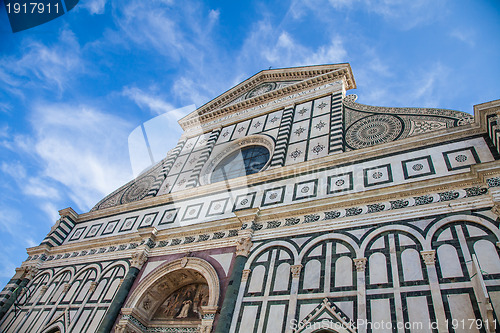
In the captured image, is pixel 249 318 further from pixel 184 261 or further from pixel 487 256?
pixel 487 256

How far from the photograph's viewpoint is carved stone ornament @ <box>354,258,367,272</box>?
22.3 ft

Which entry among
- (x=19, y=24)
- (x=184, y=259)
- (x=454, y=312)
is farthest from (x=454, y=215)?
(x=19, y=24)

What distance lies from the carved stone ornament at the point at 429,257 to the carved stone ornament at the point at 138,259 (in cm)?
725

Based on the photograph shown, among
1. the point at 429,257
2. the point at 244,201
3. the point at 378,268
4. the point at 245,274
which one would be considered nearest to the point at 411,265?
the point at 429,257

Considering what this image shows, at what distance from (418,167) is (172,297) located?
721cm

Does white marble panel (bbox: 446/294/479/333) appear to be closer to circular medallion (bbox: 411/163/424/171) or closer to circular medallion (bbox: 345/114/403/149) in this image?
circular medallion (bbox: 411/163/424/171)

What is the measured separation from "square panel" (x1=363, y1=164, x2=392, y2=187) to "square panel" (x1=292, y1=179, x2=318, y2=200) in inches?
50.5

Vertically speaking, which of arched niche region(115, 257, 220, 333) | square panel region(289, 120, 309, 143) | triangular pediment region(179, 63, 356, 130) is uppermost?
triangular pediment region(179, 63, 356, 130)

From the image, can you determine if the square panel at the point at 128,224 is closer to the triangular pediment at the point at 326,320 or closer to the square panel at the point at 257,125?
the square panel at the point at 257,125

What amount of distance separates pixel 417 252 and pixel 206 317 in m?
4.56

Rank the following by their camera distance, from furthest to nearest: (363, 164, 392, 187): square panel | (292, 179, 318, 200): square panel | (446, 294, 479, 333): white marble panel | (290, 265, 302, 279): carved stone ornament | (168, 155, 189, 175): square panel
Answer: (168, 155, 189, 175): square panel → (292, 179, 318, 200): square panel → (363, 164, 392, 187): square panel → (290, 265, 302, 279): carved stone ornament → (446, 294, 479, 333): white marble panel

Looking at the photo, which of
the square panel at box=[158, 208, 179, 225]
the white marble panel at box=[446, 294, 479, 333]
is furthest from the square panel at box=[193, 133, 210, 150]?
the white marble panel at box=[446, 294, 479, 333]

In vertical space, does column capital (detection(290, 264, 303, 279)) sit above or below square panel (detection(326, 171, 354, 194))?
below

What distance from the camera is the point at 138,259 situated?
9953 mm
